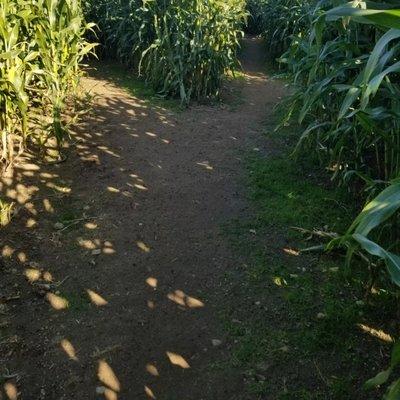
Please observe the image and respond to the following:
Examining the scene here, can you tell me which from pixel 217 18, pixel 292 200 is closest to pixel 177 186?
pixel 292 200

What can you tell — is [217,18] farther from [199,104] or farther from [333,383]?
[333,383]

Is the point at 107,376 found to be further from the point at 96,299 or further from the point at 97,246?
the point at 97,246

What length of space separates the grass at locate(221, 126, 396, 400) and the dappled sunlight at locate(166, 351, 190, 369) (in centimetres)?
25

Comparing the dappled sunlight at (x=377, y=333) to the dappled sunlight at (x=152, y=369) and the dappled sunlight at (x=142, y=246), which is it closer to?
the dappled sunlight at (x=152, y=369)

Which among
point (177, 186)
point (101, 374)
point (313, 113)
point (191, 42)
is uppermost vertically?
point (191, 42)

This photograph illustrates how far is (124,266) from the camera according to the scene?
2922mm

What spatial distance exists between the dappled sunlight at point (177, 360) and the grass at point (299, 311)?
25 cm

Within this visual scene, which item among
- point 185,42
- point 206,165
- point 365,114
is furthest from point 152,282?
point 185,42

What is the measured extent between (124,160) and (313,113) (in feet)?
6.51

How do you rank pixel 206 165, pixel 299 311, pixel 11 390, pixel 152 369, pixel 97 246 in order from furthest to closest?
pixel 206 165 → pixel 97 246 → pixel 299 311 → pixel 152 369 → pixel 11 390

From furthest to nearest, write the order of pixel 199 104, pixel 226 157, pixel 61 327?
pixel 199 104 < pixel 226 157 < pixel 61 327

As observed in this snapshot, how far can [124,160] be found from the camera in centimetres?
425

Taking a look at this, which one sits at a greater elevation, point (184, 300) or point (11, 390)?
point (184, 300)

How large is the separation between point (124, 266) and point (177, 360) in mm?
848
